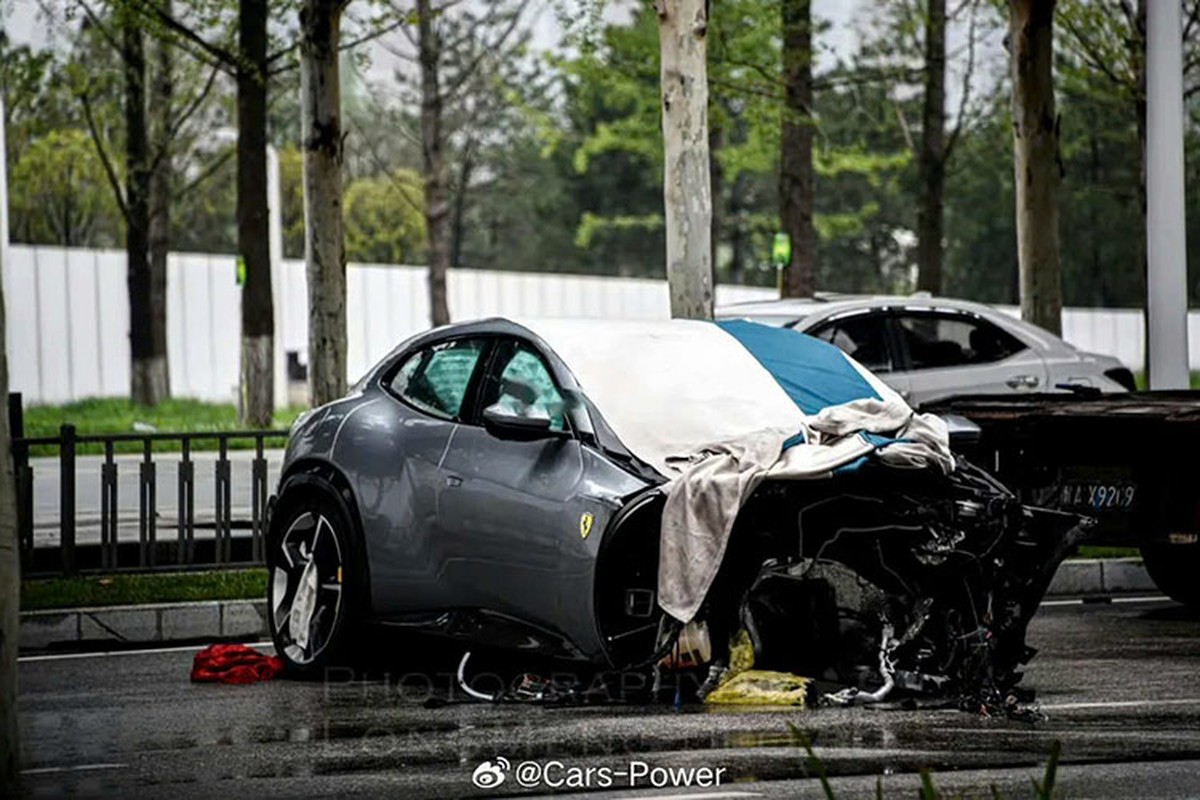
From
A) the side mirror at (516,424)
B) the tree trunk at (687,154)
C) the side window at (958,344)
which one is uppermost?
the tree trunk at (687,154)

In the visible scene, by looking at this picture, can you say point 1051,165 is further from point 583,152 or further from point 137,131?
point 583,152

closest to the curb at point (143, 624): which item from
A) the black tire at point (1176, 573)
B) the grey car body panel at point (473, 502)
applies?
the grey car body panel at point (473, 502)

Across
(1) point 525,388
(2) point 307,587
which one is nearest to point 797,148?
(2) point 307,587

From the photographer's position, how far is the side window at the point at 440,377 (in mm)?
10672

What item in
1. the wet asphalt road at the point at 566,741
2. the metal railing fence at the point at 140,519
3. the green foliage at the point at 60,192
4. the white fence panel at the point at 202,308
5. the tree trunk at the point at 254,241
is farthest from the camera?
the green foliage at the point at 60,192

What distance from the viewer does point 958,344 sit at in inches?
741

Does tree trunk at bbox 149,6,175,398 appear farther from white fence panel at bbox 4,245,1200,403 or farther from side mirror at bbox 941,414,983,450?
side mirror at bbox 941,414,983,450

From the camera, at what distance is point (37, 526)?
16656mm

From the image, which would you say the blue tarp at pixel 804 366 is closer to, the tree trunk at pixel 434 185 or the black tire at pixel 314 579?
the black tire at pixel 314 579

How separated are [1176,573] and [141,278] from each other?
30135 millimetres

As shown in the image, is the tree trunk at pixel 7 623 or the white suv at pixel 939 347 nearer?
the tree trunk at pixel 7 623

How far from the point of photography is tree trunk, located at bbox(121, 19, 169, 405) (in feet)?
133

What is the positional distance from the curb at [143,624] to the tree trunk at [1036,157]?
12.1m

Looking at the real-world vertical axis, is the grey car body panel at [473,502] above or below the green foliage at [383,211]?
below
